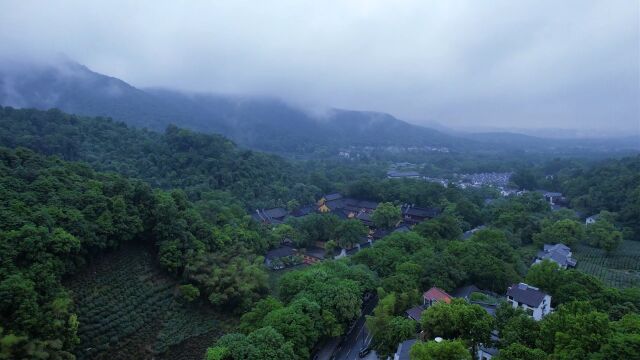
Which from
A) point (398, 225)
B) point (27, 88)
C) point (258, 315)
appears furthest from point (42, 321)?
point (27, 88)

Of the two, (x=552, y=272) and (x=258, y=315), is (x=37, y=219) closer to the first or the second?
(x=258, y=315)

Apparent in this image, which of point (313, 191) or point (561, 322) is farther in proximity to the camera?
point (313, 191)

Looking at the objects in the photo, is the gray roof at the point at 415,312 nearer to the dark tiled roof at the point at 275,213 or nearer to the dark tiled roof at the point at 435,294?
the dark tiled roof at the point at 435,294

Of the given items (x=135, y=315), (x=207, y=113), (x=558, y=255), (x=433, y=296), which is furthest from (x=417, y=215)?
(x=207, y=113)

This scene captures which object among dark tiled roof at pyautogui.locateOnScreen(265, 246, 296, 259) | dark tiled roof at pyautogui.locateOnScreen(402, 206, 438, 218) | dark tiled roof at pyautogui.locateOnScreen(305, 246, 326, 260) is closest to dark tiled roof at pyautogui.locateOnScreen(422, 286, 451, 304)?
dark tiled roof at pyautogui.locateOnScreen(305, 246, 326, 260)

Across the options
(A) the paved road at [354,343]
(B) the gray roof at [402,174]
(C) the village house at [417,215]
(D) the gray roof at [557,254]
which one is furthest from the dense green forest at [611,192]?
(A) the paved road at [354,343]
